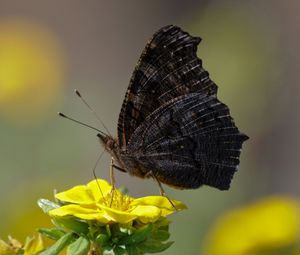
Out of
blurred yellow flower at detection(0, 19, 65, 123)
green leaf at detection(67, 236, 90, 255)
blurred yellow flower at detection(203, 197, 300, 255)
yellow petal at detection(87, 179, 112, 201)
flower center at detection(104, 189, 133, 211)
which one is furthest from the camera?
blurred yellow flower at detection(0, 19, 65, 123)

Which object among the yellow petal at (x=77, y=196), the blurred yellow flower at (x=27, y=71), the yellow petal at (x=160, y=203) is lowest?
the yellow petal at (x=160, y=203)

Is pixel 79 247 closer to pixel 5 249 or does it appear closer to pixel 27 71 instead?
pixel 5 249

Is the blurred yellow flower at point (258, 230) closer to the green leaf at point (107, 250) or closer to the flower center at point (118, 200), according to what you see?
the flower center at point (118, 200)

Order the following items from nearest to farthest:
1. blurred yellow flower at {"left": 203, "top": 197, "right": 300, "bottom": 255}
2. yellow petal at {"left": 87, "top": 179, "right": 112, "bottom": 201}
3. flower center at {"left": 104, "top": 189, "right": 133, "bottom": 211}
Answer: flower center at {"left": 104, "top": 189, "right": 133, "bottom": 211} < yellow petal at {"left": 87, "top": 179, "right": 112, "bottom": 201} < blurred yellow flower at {"left": 203, "top": 197, "right": 300, "bottom": 255}

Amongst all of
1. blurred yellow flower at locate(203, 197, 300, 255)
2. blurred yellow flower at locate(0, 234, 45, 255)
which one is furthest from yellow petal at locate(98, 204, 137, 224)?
blurred yellow flower at locate(203, 197, 300, 255)

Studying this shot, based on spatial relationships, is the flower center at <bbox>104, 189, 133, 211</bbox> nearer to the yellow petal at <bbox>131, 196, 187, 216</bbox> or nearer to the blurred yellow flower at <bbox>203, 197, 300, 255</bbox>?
the yellow petal at <bbox>131, 196, 187, 216</bbox>

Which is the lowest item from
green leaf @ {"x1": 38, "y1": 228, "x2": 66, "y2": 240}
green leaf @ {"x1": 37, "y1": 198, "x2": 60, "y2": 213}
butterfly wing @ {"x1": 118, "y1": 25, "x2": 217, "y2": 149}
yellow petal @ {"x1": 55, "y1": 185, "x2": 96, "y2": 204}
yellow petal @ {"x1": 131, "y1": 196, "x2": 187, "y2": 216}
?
green leaf @ {"x1": 38, "y1": 228, "x2": 66, "y2": 240}

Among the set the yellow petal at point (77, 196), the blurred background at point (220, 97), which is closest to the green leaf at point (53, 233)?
the yellow petal at point (77, 196)

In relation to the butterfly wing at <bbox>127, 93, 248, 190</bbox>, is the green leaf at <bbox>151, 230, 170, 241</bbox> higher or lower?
lower
